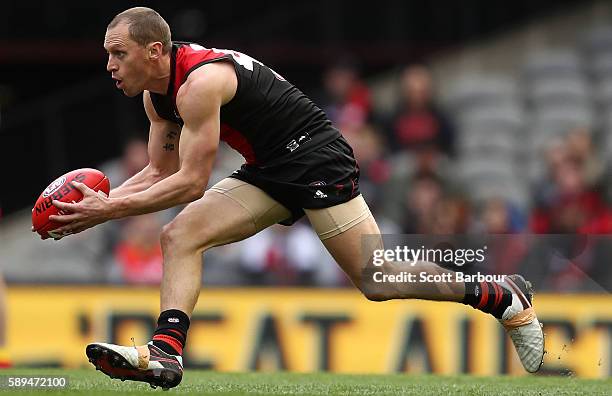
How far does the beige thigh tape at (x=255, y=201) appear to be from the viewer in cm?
686

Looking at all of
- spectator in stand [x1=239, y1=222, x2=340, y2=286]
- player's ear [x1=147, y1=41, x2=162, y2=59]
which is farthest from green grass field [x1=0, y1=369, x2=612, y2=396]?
spectator in stand [x1=239, y1=222, x2=340, y2=286]

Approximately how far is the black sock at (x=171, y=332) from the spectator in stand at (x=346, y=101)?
6.61 meters

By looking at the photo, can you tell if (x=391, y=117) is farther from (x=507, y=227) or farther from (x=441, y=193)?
(x=507, y=227)

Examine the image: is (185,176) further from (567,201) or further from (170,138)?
(567,201)

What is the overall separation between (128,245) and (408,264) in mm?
5135

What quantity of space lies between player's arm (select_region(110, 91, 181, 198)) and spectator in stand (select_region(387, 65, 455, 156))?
6134 mm

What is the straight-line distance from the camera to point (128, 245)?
11750 millimetres

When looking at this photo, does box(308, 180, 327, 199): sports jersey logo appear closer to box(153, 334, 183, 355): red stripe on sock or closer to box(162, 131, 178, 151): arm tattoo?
box(162, 131, 178, 151): arm tattoo

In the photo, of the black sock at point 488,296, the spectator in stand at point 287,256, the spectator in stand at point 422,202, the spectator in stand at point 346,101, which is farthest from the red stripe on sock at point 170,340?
the spectator in stand at point 346,101

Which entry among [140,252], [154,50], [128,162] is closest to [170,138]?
[154,50]

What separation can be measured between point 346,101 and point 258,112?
21.6 ft

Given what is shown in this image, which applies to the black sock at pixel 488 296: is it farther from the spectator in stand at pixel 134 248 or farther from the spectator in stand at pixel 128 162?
the spectator in stand at pixel 128 162

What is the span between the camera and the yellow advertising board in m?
10.1

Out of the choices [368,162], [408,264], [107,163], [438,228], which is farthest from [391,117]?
[408,264]
